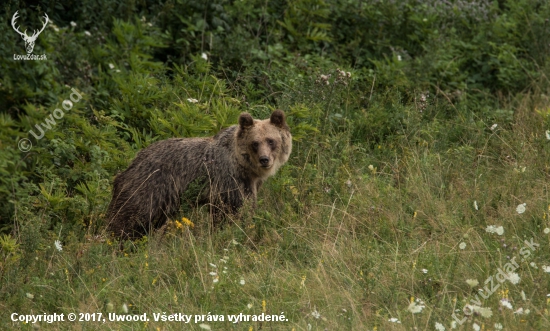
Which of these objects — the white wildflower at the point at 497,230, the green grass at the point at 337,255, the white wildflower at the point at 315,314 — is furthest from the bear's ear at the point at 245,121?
the white wildflower at the point at 497,230

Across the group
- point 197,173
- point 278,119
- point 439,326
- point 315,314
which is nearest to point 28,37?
point 197,173

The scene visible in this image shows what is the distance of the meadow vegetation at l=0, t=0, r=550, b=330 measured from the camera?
6285mm

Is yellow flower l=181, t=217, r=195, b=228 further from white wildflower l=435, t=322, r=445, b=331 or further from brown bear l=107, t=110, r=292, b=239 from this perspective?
white wildflower l=435, t=322, r=445, b=331

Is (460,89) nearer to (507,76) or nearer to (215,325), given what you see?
(507,76)

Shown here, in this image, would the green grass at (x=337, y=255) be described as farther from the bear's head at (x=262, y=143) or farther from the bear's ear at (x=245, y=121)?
the bear's ear at (x=245, y=121)

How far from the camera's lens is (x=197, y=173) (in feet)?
26.9

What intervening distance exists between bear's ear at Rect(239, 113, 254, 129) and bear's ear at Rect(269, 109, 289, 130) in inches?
9.3

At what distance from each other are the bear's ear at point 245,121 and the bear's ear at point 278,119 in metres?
0.24

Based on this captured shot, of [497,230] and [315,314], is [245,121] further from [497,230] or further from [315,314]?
[497,230]

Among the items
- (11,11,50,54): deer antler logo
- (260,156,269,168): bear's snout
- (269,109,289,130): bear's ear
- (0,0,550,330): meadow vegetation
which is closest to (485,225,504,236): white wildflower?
(0,0,550,330): meadow vegetation

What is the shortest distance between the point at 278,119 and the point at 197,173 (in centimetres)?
96

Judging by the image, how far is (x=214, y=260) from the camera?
22.5ft

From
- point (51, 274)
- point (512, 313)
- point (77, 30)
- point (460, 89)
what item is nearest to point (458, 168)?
point (460, 89)

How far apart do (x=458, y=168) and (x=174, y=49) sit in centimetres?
428
